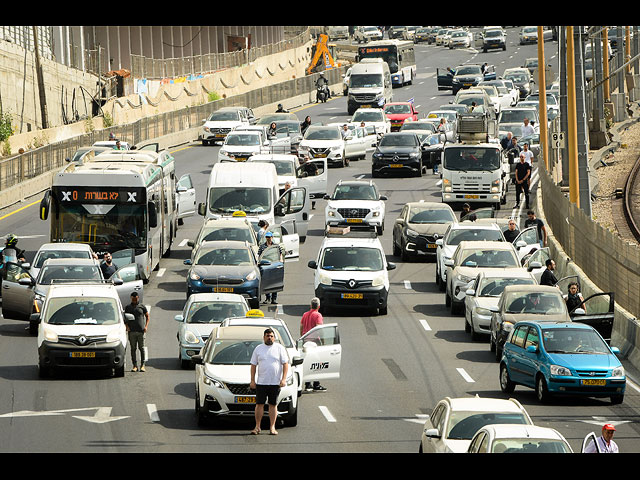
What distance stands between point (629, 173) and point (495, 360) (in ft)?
111

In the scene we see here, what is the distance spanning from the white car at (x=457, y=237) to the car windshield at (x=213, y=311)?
9.16 m

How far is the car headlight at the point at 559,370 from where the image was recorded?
18812mm

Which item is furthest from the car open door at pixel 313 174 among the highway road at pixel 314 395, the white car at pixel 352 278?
the white car at pixel 352 278

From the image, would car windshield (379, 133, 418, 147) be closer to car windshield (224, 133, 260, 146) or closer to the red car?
car windshield (224, 133, 260, 146)

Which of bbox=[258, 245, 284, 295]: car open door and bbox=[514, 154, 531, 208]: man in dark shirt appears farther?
bbox=[514, 154, 531, 208]: man in dark shirt

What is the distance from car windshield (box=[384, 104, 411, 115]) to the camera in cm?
6519

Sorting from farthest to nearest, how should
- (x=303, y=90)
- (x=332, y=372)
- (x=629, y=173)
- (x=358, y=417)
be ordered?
(x=303, y=90), (x=629, y=173), (x=332, y=372), (x=358, y=417)

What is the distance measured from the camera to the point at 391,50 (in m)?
92.1

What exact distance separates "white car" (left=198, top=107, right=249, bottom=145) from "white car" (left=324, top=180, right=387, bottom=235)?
2524 cm

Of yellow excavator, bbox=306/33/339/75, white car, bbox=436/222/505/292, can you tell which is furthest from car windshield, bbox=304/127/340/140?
yellow excavator, bbox=306/33/339/75
